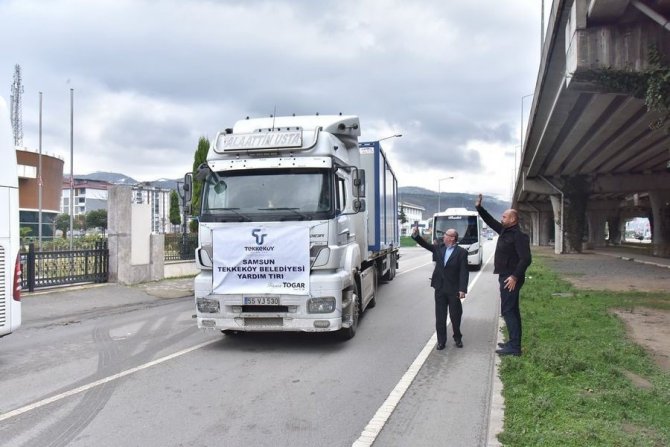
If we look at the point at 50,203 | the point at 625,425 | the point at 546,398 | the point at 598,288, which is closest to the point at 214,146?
the point at 546,398

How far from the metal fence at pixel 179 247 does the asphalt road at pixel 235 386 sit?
8856 mm

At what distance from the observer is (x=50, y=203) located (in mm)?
72000

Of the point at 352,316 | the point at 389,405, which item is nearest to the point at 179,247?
the point at 352,316

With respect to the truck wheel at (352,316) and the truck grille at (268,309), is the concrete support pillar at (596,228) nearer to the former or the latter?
the truck wheel at (352,316)

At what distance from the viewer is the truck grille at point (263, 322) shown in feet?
25.0

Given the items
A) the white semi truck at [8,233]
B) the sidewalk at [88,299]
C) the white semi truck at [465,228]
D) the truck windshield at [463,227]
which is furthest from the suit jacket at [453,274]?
the truck windshield at [463,227]

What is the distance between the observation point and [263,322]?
25.1 feet

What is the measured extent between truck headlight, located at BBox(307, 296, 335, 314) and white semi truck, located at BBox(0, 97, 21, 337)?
12.5 ft

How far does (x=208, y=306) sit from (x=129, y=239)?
938 cm

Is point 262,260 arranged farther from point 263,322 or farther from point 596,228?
point 596,228

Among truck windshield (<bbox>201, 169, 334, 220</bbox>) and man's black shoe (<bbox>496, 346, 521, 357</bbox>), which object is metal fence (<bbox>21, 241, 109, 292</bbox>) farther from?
man's black shoe (<bbox>496, 346, 521, 357</bbox>)

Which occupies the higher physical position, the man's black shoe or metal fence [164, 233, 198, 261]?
metal fence [164, 233, 198, 261]

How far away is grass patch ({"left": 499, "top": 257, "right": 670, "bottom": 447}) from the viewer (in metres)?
4.33

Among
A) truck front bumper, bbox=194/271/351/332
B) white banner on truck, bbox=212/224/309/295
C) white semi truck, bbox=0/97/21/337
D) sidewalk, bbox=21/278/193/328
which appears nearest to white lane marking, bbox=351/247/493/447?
truck front bumper, bbox=194/271/351/332
